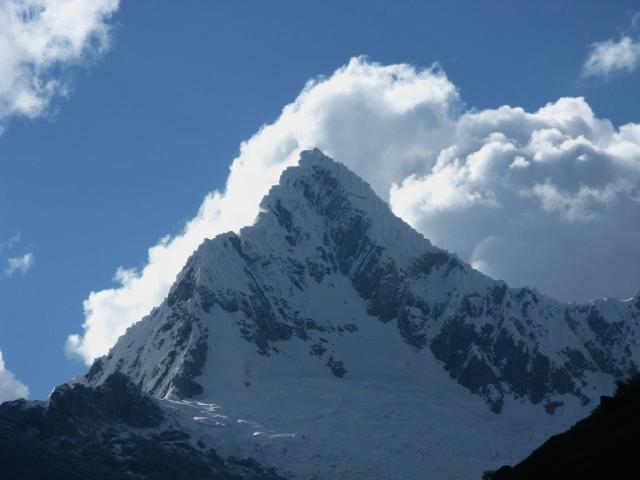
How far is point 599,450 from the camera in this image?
93.4 metres

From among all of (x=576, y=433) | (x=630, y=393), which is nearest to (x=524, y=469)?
(x=576, y=433)

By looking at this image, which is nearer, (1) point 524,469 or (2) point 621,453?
(2) point 621,453

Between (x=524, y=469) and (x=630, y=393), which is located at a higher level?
(x=630, y=393)

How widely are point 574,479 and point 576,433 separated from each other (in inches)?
743

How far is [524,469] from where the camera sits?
102m

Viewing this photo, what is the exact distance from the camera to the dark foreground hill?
87.7 m

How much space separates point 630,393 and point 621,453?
2500 cm

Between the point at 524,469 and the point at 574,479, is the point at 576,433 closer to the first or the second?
the point at 524,469

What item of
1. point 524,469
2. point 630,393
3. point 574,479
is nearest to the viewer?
point 574,479

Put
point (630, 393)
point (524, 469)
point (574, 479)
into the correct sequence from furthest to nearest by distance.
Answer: point (630, 393)
point (524, 469)
point (574, 479)

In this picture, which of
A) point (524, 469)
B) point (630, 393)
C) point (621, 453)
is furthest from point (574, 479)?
point (630, 393)

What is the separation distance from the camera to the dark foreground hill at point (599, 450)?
87688 millimetres

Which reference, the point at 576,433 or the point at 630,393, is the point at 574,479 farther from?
the point at 630,393

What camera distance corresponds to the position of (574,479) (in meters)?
89.2
